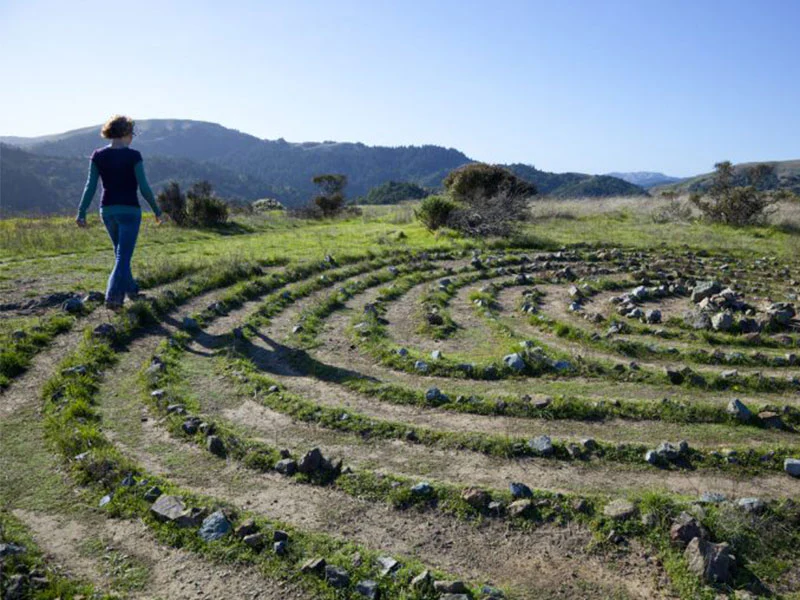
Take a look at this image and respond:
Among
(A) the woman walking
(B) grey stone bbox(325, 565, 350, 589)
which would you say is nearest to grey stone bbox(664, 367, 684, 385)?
(B) grey stone bbox(325, 565, 350, 589)

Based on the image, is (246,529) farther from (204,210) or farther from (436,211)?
(204,210)

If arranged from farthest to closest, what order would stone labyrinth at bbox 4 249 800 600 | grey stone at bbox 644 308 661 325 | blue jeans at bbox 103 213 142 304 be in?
grey stone at bbox 644 308 661 325 → blue jeans at bbox 103 213 142 304 → stone labyrinth at bbox 4 249 800 600

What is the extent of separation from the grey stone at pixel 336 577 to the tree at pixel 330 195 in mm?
37131

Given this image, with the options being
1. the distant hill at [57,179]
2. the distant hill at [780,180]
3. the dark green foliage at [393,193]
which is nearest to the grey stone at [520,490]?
the distant hill at [780,180]

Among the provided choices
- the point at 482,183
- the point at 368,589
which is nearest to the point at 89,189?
the point at 368,589

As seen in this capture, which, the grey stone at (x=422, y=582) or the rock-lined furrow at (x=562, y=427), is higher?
the rock-lined furrow at (x=562, y=427)

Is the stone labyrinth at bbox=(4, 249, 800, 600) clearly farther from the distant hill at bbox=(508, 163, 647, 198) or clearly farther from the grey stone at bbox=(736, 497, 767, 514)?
the distant hill at bbox=(508, 163, 647, 198)

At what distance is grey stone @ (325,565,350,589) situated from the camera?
154 inches

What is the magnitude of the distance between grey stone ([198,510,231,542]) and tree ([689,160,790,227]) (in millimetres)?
28283

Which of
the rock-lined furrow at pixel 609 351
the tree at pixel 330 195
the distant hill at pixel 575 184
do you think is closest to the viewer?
the rock-lined furrow at pixel 609 351

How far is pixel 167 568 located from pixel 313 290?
9478 mm

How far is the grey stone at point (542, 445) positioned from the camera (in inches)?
231

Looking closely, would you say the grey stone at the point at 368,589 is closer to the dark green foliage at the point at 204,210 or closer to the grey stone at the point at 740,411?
the grey stone at the point at 740,411

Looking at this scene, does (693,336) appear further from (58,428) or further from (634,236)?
(634,236)
